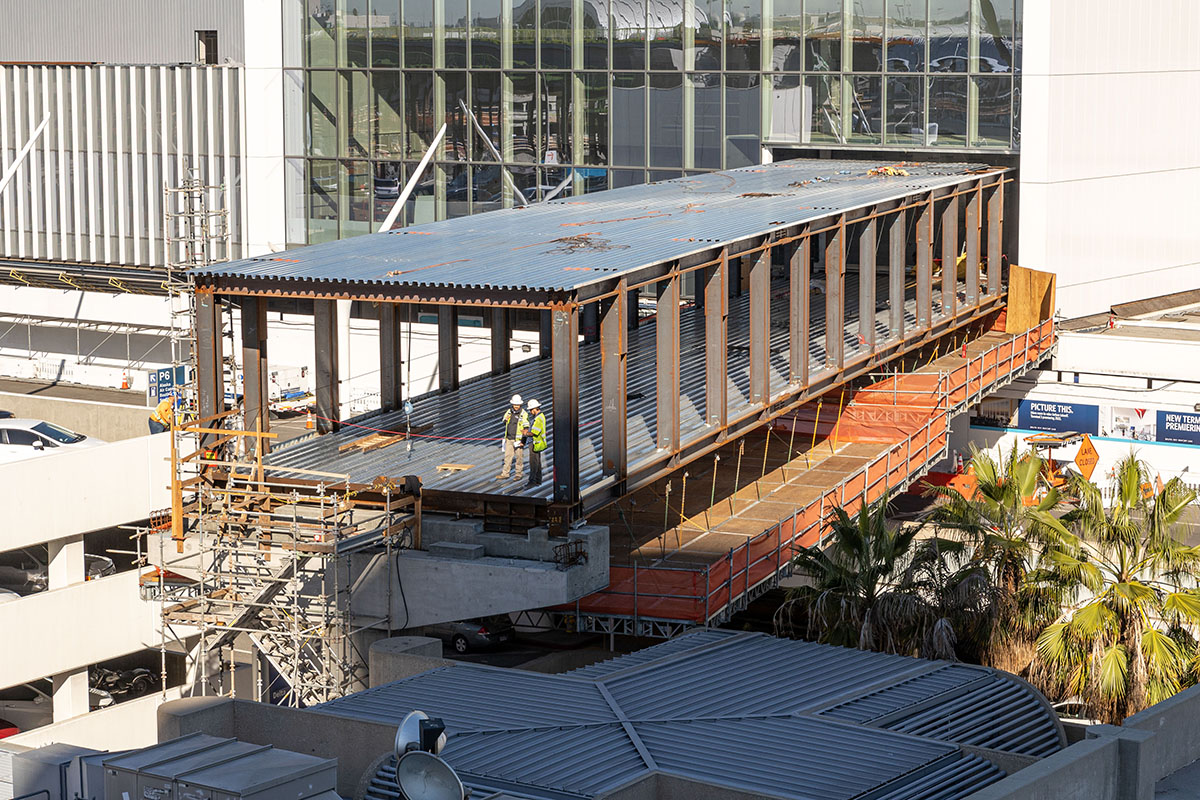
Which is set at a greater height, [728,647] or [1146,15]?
[1146,15]

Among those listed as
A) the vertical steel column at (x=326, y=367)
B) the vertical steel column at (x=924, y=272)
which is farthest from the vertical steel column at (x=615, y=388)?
the vertical steel column at (x=924, y=272)

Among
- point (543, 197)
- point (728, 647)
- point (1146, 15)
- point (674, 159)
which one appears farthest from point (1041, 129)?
point (728, 647)

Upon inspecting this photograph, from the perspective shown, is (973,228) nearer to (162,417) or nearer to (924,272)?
(924,272)

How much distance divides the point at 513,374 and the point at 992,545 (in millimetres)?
12792

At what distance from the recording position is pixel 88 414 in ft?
147

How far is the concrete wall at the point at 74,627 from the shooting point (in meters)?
28.3

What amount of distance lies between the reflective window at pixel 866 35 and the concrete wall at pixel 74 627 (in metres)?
23.3

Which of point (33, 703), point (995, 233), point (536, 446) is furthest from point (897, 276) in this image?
point (33, 703)

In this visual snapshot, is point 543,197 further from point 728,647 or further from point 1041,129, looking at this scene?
point 728,647

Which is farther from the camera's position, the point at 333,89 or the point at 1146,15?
the point at 333,89

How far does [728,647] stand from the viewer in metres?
22.7

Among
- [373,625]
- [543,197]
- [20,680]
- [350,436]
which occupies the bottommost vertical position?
[20,680]

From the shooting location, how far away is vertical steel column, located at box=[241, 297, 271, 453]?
2669cm

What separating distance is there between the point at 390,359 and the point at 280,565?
31.0 ft
